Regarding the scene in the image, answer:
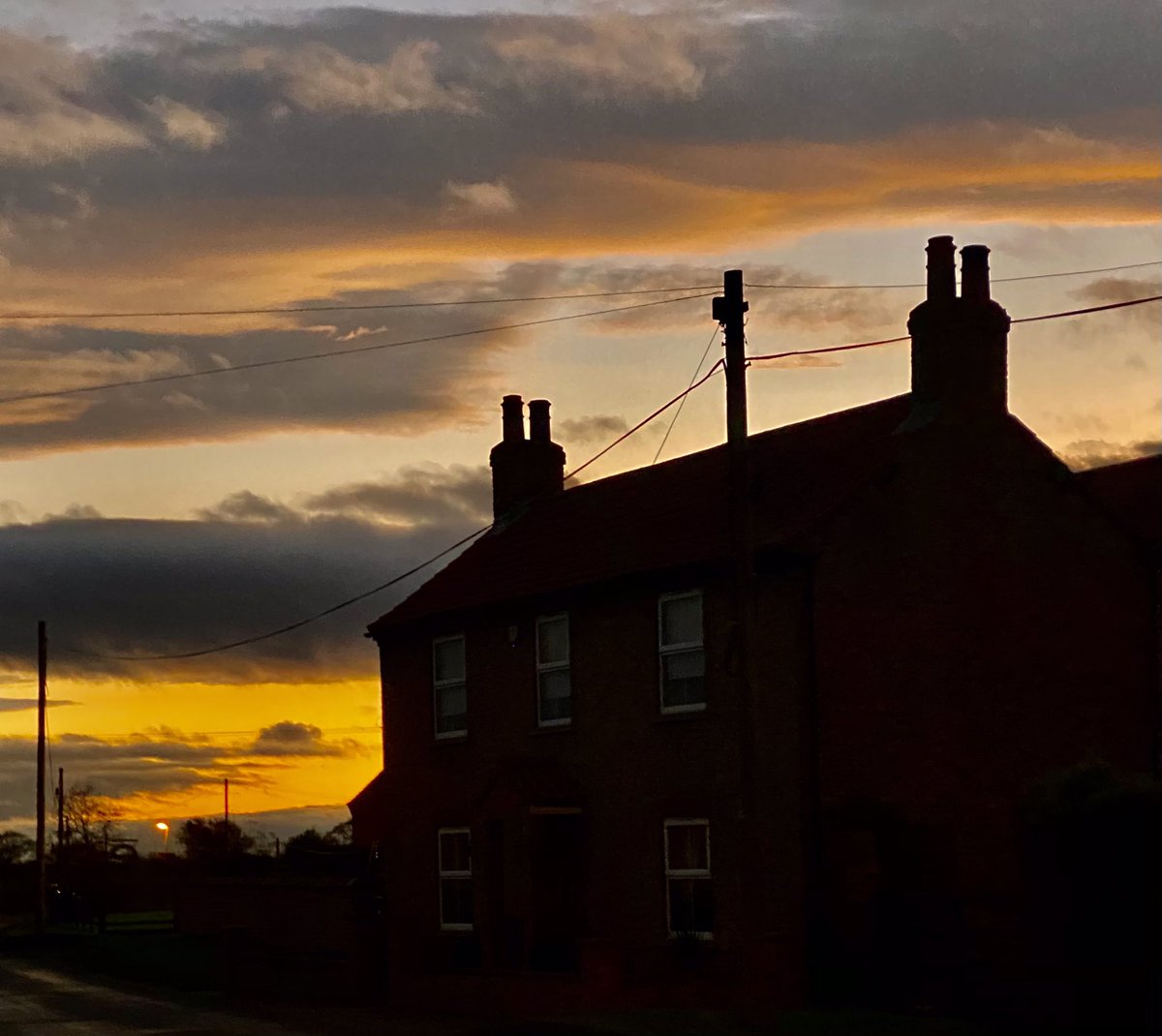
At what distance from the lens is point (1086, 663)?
98.7 feet

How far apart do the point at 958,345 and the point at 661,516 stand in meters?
6.16

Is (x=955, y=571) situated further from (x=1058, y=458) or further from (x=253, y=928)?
(x=253, y=928)

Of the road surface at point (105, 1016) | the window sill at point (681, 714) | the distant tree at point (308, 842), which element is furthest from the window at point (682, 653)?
the distant tree at point (308, 842)

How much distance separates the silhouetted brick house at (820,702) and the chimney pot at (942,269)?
0.19ft

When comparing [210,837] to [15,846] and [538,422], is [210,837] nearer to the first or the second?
[15,846]

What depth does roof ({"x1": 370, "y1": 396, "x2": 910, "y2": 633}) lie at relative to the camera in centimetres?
2931

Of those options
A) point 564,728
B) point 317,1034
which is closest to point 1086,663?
point 564,728

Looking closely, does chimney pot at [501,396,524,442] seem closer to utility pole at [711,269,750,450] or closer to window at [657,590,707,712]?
window at [657,590,707,712]

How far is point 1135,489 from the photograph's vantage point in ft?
119

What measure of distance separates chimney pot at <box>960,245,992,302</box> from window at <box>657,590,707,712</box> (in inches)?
258

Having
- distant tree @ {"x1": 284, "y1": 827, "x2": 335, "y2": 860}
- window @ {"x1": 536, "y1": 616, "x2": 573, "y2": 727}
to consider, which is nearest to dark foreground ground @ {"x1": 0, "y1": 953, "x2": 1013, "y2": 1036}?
window @ {"x1": 536, "y1": 616, "x2": 573, "y2": 727}

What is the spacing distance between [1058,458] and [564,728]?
9.46m

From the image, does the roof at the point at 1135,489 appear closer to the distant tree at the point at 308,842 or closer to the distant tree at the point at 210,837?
the distant tree at the point at 308,842

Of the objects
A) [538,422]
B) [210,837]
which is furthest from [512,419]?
[210,837]
